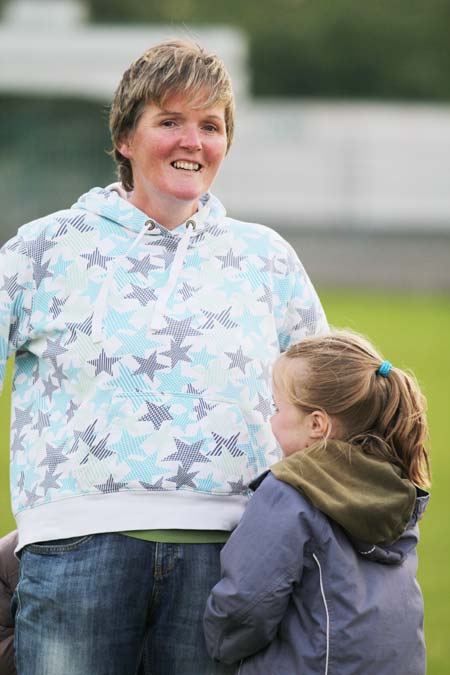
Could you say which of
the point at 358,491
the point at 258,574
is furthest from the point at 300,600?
the point at 358,491

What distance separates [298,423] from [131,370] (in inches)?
16.1

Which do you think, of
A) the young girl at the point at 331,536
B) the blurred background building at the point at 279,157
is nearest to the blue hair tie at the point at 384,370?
the young girl at the point at 331,536

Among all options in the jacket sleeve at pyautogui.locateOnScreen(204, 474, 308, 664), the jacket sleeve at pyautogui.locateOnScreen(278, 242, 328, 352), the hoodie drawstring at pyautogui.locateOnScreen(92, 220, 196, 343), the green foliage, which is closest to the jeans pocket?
the jacket sleeve at pyautogui.locateOnScreen(204, 474, 308, 664)

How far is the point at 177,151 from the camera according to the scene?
10.9 ft

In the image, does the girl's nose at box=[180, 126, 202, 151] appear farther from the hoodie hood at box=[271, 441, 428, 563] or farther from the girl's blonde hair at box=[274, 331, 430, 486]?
the hoodie hood at box=[271, 441, 428, 563]

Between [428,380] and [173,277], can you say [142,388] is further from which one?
[428,380]

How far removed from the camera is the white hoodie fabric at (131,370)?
3.13m

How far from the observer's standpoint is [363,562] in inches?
123

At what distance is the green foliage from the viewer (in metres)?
53.9

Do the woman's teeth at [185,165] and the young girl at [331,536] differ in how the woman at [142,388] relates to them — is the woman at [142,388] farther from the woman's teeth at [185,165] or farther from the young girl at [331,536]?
the young girl at [331,536]

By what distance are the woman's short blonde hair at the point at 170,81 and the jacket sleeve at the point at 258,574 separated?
38.1 inches

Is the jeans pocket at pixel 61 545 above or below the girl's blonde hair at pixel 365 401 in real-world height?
below

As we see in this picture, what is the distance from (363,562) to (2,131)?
29185 mm

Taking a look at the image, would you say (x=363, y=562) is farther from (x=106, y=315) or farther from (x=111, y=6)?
(x=111, y=6)
